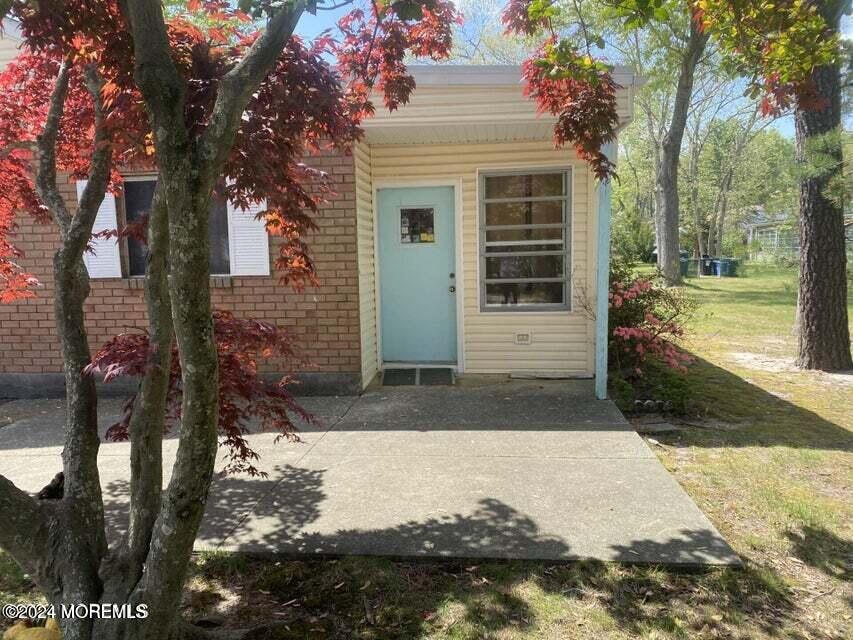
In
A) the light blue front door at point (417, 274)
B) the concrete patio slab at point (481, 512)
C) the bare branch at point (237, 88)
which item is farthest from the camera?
the light blue front door at point (417, 274)

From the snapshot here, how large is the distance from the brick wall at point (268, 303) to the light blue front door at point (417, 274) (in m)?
1.05

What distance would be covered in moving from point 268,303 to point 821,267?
21.7ft

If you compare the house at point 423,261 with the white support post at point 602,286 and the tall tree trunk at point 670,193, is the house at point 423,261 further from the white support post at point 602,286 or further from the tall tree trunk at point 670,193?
the tall tree trunk at point 670,193

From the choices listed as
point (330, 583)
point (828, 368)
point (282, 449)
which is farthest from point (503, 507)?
point (828, 368)

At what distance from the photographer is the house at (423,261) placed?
20.4ft

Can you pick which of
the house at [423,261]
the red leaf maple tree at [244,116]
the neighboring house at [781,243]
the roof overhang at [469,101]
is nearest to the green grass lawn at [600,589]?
the red leaf maple tree at [244,116]

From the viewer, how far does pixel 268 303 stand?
21.1 feet

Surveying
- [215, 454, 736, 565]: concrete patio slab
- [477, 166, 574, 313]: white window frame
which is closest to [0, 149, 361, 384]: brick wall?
[477, 166, 574, 313]: white window frame

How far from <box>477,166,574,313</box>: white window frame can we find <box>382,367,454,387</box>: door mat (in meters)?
0.90

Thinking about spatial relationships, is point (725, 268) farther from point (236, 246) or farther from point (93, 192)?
point (93, 192)

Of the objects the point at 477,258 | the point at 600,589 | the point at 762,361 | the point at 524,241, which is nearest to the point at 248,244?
the point at 477,258

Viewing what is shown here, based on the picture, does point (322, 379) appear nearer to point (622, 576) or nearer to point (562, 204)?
point (562, 204)

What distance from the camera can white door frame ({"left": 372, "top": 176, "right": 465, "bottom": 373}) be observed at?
702 cm

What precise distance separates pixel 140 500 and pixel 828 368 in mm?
7898
